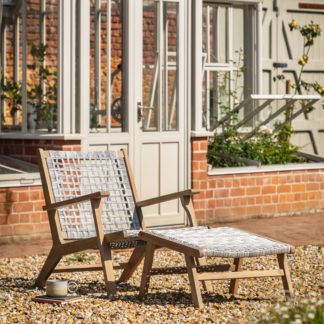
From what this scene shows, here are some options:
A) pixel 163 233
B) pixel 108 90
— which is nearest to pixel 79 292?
pixel 163 233

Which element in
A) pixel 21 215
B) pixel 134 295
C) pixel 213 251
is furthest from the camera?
pixel 21 215

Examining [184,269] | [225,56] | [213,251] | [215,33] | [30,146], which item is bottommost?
[184,269]

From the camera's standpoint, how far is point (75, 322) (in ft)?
19.6

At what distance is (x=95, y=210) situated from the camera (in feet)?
21.9

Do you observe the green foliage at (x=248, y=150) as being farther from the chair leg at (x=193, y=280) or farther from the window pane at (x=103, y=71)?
the chair leg at (x=193, y=280)

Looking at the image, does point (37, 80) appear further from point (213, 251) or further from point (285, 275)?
point (213, 251)

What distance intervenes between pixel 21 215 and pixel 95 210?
2.90m

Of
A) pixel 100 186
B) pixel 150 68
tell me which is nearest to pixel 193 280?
pixel 100 186

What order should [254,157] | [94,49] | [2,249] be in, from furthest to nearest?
[254,157]
[94,49]
[2,249]

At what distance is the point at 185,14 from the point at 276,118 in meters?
2.53

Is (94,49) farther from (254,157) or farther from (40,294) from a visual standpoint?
(40,294)

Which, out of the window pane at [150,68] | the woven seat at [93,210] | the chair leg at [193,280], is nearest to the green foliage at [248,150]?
the window pane at [150,68]

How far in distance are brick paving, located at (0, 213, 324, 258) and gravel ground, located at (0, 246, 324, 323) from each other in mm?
689

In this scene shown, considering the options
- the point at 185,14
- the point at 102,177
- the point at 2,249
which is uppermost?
the point at 185,14
